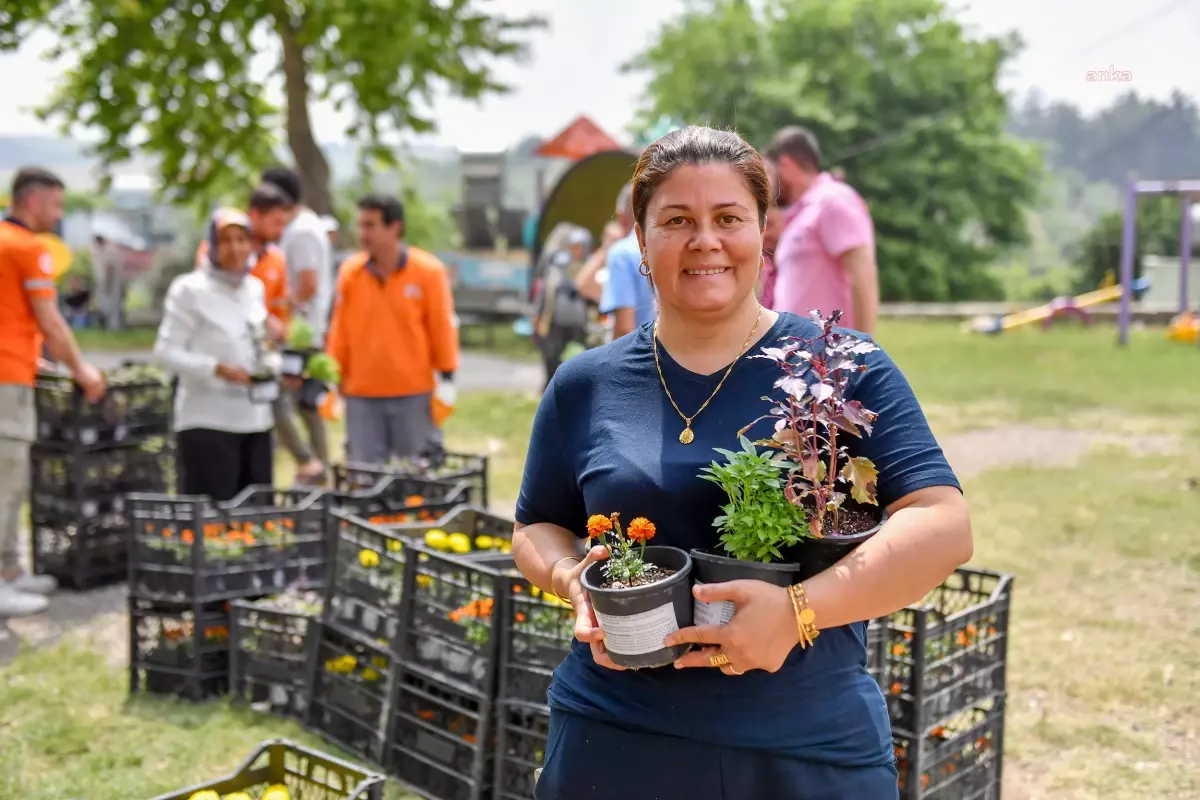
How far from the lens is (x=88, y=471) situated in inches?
248

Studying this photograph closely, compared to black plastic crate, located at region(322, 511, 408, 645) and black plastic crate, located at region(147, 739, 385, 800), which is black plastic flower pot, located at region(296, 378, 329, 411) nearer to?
black plastic crate, located at region(322, 511, 408, 645)

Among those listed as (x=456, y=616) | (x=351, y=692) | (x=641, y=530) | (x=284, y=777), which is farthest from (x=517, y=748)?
(x=641, y=530)

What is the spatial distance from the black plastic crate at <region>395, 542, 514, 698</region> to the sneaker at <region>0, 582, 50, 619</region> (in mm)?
3072

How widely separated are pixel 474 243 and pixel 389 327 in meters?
16.8

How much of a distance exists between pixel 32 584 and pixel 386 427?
2.03 m

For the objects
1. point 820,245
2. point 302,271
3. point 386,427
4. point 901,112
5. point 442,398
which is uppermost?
point 901,112

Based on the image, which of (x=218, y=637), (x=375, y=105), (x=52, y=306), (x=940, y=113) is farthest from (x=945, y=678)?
(x=940, y=113)

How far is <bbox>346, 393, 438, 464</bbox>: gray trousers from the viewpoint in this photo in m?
6.25

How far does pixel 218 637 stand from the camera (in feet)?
15.8

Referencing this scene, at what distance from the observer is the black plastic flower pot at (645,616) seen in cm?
167

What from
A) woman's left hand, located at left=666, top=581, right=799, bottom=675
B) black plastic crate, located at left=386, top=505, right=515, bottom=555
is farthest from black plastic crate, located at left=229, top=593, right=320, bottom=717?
woman's left hand, located at left=666, top=581, right=799, bottom=675

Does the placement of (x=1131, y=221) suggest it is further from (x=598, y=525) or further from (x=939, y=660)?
(x=598, y=525)

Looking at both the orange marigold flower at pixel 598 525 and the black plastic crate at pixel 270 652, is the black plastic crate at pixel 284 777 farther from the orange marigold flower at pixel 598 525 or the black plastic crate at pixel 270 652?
the black plastic crate at pixel 270 652

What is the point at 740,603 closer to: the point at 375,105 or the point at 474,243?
the point at 375,105
